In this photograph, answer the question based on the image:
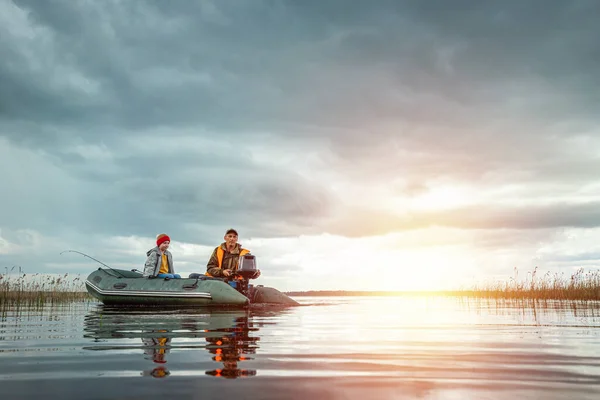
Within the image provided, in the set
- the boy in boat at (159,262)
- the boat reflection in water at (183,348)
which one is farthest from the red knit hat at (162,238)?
the boat reflection in water at (183,348)

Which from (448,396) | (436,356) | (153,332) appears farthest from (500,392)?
(153,332)

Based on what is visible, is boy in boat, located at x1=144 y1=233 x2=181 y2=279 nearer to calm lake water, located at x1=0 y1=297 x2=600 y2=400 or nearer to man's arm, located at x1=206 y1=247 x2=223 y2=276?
man's arm, located at x1=206 y1=247 x2=223 y2=276

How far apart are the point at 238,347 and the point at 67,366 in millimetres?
2088

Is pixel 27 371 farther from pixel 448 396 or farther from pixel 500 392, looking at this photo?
pixel 500 392

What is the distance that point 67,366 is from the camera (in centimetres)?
498

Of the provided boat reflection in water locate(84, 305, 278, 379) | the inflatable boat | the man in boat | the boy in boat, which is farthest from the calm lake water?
the boy in boat

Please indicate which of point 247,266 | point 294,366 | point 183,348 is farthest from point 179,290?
point 294,366

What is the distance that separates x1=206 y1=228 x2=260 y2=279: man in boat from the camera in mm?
18469

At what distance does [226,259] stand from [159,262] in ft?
8.74

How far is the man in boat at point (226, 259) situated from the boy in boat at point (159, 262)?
4.98ft

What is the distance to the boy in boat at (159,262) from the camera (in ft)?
62.4

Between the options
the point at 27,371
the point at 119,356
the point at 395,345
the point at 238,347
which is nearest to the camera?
the point at 27,371

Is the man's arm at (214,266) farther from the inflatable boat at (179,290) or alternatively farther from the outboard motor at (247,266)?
the outboard motor at (247,266)

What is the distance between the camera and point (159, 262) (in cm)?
1956
